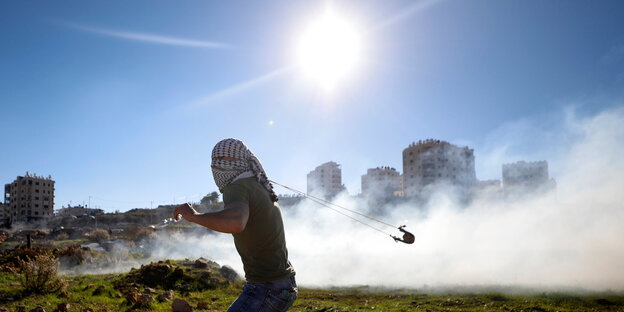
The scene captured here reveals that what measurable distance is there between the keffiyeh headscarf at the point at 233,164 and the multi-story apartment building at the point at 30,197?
11230 cm

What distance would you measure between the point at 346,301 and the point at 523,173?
298 feet

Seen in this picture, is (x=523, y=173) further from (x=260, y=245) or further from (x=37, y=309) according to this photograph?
(x=260, y=245)

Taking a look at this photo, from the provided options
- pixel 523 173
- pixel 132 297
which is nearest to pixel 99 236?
pixel 132 297

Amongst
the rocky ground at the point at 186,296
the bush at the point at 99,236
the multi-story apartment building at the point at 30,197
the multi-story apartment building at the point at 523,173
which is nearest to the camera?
the rocky ground at the point at 186,296

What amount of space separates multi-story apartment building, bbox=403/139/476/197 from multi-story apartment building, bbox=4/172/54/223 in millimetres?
91837

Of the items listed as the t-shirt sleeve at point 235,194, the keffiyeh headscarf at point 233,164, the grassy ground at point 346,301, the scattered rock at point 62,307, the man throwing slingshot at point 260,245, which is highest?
the keffiyeh headscarf at point 233,164

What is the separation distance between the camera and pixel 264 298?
2.80 meters

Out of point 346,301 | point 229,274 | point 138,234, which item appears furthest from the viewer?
point 138,234

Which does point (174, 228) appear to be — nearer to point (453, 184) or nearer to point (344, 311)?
point (344, 311)

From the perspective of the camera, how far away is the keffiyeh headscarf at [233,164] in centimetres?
304

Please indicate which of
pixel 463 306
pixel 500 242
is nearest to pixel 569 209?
pixel 500 242

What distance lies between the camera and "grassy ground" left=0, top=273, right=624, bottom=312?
368 inches

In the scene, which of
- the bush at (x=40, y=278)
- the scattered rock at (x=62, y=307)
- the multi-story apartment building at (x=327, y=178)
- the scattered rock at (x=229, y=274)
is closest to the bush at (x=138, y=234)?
the scattered rock at (x=229, y=274)

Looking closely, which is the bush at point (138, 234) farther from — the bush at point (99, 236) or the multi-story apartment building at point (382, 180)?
the multi-story apartment building at point (382, 180)
